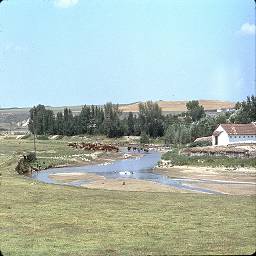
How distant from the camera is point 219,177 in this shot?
123 feet

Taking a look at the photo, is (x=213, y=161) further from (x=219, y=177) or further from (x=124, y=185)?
(x=124, y=185)

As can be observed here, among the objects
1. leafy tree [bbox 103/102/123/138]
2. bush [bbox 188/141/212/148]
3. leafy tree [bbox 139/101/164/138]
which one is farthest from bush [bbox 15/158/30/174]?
leafy tree [bbox 103/102/123/138]

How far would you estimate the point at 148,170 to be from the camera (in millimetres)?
44438

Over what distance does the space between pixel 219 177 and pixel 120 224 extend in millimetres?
23768

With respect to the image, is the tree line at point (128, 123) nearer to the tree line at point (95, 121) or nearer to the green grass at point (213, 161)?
the tree line at point (95, 121)

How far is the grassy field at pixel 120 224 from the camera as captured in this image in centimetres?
1055

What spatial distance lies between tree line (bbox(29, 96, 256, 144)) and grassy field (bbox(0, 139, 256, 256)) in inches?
2169

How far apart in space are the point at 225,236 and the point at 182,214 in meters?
4.31

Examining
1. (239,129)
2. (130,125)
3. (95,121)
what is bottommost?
(130,125)

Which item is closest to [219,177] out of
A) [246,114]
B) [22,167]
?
[22,167]

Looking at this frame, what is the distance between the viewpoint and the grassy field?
34.6 ft

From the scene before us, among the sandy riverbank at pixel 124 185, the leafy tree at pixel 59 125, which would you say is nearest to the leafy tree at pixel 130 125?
the leafy tree at pixel 59 125

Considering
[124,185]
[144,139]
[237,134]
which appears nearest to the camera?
[124,185]

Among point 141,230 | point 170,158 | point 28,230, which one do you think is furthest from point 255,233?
point 170,158
